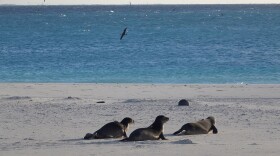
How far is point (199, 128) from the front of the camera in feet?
40.1

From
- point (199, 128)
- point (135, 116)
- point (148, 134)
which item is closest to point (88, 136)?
point (148, 134)

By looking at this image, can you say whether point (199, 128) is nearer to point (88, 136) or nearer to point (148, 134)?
point (148, 134)

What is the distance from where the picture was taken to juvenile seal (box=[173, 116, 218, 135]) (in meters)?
12.0

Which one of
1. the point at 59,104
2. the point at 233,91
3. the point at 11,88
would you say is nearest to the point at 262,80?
the point at 233,91

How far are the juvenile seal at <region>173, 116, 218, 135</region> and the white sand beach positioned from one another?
0.43 feet

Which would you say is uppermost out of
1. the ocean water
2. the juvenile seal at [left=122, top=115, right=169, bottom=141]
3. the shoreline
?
the ocean water

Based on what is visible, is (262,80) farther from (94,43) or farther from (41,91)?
(94,43)

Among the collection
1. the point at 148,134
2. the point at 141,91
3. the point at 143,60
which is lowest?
the point at 148,134

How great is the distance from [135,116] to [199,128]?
2287 mm

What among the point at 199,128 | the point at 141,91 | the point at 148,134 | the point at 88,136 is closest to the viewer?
the point at 148,134

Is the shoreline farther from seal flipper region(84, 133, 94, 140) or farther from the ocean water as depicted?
seal flipper region(84, 133, 94, 140)

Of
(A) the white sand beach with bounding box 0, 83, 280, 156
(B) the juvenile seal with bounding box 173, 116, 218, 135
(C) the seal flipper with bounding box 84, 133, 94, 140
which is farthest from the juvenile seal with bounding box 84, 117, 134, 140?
(B) the juvenile seal with bounding box 173, 116, 218, 135

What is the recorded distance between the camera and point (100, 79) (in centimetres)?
2772

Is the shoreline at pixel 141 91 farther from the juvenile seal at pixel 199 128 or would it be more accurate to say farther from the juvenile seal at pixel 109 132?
the juvenile seal at pixel 109 132
